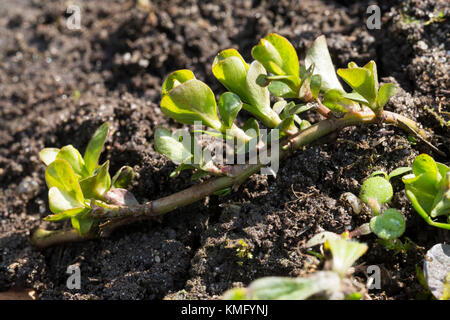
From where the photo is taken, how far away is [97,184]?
70.1 inches

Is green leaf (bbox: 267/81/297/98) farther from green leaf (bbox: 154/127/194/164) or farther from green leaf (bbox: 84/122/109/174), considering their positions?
green leaf (bbox: 84/122/109/174)

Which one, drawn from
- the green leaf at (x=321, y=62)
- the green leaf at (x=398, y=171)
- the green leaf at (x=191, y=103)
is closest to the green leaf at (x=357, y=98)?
the green leaf at (x=321, y=62)

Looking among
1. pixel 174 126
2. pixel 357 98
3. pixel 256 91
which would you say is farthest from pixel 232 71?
pixel 174 126

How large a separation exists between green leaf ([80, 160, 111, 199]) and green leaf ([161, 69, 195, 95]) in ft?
1.20

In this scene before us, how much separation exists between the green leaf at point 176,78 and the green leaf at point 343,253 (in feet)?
2.63

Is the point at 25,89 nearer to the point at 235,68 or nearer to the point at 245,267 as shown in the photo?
the point at 235,68

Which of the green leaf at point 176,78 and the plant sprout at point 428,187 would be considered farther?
the green leaf at point 176,78

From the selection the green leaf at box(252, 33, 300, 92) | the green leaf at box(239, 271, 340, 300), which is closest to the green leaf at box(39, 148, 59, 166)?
the green leaf at box(252, 33, 300, 92)

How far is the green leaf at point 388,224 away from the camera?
156cm

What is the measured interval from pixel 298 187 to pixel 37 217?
1272 mm

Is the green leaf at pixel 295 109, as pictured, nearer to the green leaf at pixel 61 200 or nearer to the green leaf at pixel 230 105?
the green leaf at pixel 230 105

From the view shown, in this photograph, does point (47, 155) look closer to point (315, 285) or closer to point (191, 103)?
point (191, 103)

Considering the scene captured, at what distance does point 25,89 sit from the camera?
8.65ft
